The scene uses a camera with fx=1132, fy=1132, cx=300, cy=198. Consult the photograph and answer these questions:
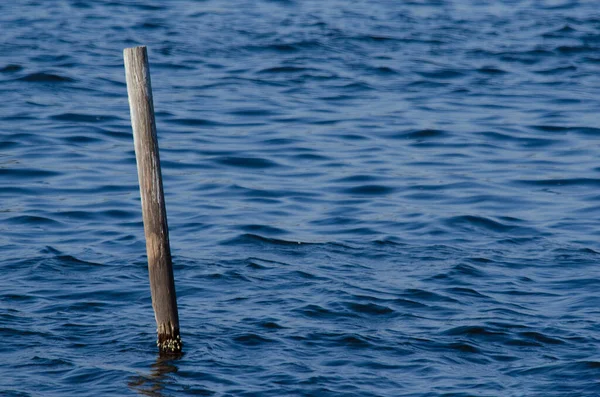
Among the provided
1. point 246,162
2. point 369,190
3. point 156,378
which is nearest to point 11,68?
point 246,162

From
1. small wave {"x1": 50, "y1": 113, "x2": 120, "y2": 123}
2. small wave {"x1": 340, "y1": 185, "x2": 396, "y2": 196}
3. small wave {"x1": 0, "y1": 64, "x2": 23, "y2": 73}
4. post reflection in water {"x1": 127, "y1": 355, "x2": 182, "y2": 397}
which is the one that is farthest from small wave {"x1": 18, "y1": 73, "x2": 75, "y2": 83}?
post reflection in water {"x1": 127, "y1": 355, "x2": 182, "y2": 397}

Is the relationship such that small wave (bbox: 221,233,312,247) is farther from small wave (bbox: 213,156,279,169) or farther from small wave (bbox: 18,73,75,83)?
small wave (bbox: 18,73,75,83)

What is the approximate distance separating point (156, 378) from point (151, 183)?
5.05 ft

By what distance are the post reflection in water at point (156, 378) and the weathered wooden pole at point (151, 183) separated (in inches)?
10.2

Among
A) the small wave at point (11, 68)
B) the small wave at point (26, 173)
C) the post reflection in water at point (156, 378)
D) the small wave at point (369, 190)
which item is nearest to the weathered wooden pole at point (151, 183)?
the post reflection in water at point (156, 378)

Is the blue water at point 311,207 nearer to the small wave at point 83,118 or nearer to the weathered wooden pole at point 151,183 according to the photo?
the small wave at point 83,118

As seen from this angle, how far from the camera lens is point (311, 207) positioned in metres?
14.0

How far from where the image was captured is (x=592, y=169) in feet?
51.8

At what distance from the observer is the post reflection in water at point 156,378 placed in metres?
8.67

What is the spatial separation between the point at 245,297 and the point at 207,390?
2.21 meters

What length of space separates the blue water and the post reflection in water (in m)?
0.02

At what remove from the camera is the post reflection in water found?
8674mm

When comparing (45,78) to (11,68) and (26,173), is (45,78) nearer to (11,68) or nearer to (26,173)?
(11,68)

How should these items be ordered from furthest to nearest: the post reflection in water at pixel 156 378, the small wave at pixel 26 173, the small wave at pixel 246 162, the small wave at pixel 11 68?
the small wave at pixel 11 68 < the small wave at pixel 246 162 < the small wave at pixel 26 173 < the post reflection in water at pixel 156 378
